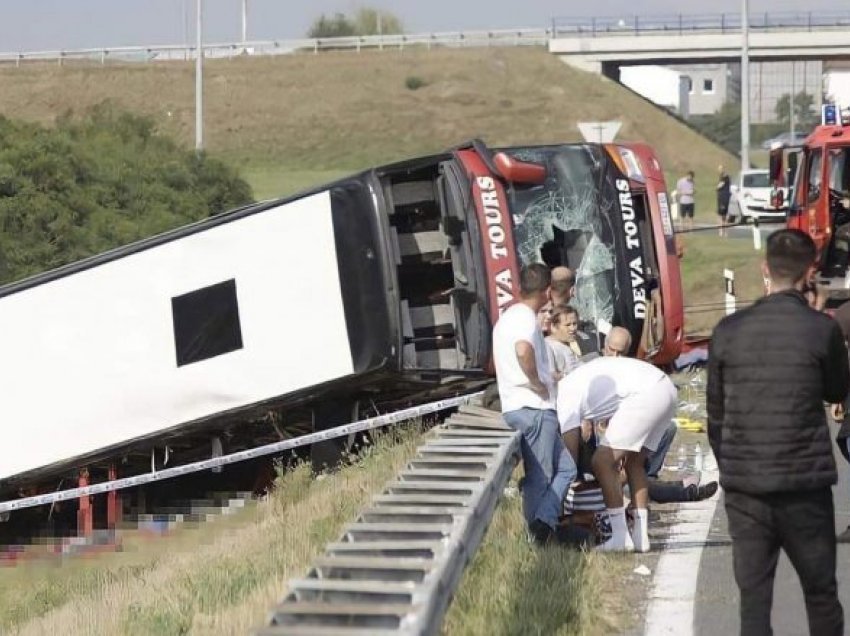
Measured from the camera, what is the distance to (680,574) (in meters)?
7.96

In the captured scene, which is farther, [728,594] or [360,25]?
[360,25]

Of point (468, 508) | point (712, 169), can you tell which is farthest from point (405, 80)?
point (468, 508)

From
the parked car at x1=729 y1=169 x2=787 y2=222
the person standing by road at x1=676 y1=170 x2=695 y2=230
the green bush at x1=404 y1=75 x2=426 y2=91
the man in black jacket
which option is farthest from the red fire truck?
the green bush at x1=404 y1=75 x2=426 y2=91

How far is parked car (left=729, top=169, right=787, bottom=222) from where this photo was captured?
45.6 m

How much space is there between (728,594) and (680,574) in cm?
53

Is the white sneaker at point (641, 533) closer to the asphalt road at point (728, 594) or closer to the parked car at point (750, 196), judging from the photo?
the asphalt road at point (728, 594)

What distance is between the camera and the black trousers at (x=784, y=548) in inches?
219

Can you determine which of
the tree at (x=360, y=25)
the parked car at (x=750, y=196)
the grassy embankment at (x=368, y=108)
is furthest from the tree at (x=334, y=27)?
the parked car at (x=750, y=196)

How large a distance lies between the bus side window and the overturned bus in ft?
26.1

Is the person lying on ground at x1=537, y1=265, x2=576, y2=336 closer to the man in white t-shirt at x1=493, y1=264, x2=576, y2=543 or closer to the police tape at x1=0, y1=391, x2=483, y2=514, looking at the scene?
the man in white t-shirt at x1=493, y1=264, x2=576, y2=543

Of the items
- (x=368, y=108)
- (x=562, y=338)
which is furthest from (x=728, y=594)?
(x=368, y=108)

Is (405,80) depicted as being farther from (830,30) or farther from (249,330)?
(249,330)

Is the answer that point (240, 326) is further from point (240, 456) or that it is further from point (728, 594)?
point (728, 594)

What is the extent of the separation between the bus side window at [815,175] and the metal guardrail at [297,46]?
2801 inches
